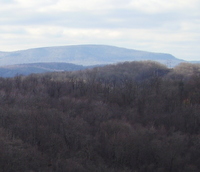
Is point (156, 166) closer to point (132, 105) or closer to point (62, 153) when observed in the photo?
point (62, 153)

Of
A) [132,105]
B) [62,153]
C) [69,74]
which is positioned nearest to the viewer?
[62,153]

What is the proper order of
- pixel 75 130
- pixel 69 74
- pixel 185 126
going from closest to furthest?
pixel 75 130
pixel 185 126
pixel 69 74

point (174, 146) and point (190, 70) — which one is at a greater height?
point (190, 70)

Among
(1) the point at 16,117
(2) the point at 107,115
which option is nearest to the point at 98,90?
(2) the point at 107,115

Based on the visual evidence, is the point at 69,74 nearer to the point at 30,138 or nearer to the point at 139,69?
the point at 139,69

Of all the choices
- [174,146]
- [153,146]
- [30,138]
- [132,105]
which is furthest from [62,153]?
[132,105]

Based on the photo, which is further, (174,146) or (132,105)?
(132,105)
